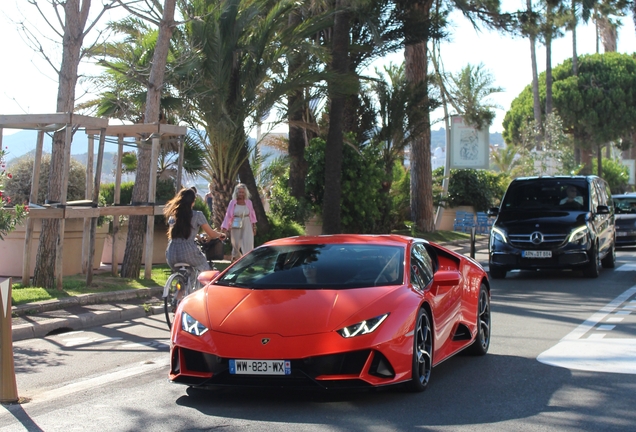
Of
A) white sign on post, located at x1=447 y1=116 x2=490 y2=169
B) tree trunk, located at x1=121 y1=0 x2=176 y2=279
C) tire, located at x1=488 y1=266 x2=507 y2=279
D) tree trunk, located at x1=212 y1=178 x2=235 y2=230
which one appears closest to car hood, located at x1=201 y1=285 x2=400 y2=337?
tree trunk, located at x1=121 y1=0 x2=176 y2=279

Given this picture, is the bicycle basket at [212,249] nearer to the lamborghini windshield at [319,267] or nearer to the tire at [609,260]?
the lamborghini windshield at [319,267]

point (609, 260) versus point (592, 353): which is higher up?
point (609, 260)

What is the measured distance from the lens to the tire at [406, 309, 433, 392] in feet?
21.7

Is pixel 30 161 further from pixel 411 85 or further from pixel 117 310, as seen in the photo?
pixel 411 85

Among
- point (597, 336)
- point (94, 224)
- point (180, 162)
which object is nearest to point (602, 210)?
point (597, 336)

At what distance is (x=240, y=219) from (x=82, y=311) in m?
5.52

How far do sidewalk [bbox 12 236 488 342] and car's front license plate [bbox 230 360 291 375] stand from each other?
485 centimetres

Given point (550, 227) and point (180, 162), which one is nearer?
point (180, 162)

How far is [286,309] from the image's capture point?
6.54m

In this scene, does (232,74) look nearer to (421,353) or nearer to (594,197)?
(594,197)

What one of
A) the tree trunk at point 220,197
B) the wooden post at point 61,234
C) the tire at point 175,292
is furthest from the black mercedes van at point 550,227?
the wooden post at point 61,234

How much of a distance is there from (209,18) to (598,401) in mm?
14104

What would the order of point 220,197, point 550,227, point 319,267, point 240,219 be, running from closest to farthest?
point 319,267 < point 550,227 < point 240,219 < point 220,197

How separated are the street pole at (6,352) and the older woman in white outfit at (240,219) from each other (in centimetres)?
990
